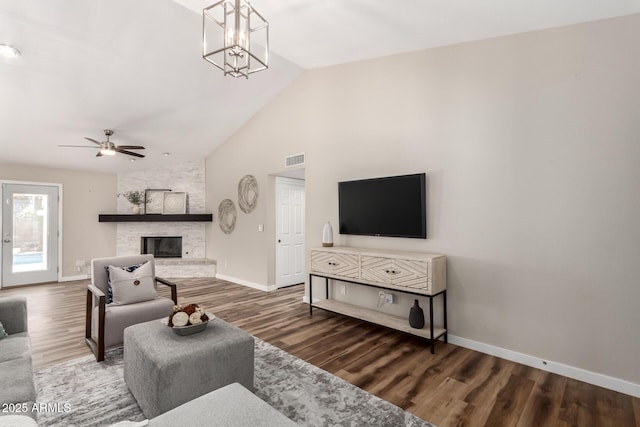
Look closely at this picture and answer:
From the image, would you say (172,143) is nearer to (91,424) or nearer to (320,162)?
(320,162)

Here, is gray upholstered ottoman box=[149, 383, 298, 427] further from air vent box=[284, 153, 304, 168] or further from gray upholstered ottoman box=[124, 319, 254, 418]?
air vent box=[284, 153, 304, 168]

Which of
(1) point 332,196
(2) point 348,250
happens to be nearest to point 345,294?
Result: (2) point 348,250

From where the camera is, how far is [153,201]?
6.97 m

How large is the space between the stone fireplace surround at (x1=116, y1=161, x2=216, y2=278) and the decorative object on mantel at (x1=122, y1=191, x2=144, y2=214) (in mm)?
96

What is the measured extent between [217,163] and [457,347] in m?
5.63

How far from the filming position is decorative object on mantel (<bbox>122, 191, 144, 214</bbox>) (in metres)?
6.79

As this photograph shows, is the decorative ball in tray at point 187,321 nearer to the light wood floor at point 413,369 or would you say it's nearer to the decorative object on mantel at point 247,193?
the light wood floor at point 413,369

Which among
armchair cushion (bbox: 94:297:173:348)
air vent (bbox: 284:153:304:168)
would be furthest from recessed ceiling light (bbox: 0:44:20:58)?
air vent (bbox: 284:153:304:168)

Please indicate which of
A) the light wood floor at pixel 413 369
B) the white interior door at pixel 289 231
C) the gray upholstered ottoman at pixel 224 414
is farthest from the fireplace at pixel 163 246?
the gray upholstered ottoman at pixel 224 414

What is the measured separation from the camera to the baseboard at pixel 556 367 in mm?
2326

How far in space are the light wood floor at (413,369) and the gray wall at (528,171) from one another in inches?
13.4

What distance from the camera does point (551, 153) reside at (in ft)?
8.62

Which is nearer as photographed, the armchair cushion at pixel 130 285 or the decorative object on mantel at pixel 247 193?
the armchair cushion at pixel 130 285

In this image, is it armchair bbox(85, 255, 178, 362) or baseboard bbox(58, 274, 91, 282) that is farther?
baseboard bbox(58, 274, 91, 282)
